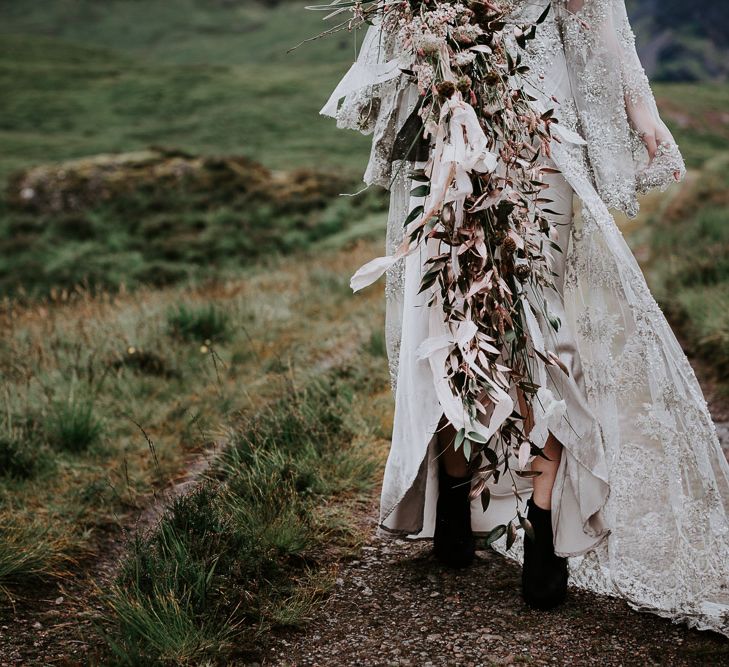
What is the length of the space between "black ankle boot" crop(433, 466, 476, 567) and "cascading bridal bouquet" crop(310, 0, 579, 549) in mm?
358

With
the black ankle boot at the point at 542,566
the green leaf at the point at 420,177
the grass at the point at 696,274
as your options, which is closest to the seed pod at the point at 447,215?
the green leaf at the point at 420,177

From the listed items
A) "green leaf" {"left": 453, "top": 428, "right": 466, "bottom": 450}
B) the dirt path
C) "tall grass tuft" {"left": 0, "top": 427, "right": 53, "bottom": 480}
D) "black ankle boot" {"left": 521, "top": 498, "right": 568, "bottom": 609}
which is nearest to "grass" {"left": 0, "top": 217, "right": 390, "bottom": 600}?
"tall grass tuft" {"left": 0, "top": 427, "right": 53, "bottom": 480}

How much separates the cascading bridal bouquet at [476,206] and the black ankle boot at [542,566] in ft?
0.63

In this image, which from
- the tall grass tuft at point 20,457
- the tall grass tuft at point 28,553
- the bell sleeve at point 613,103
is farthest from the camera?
the tall grass tuft at point 20,457

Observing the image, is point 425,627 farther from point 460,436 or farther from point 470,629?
point 460,436

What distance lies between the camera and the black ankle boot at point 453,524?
263 centimetres

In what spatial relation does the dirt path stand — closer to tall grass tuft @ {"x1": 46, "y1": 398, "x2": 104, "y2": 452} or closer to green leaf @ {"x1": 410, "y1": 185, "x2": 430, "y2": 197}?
green leaf @ {"x1": 410, "y1": 185, "x2": 430, "y2": 197}

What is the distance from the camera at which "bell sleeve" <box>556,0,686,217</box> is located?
2455 mm

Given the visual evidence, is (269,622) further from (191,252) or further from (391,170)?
(191,252)

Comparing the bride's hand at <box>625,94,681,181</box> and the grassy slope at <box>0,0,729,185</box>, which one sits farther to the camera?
the grassy slope at <box>0,0,729,185</box>

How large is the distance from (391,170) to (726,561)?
5.72ft

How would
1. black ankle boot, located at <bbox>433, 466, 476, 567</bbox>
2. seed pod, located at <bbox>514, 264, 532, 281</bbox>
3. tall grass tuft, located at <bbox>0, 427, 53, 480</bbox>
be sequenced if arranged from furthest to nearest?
tall grass tuft, located at <bbox>0, 427, 53, 480</bbox> → black ankle boot, located at <bbox>433, 466, 476, 567</bbox> → seed pod, located at <bbox>514, 264, 532, 281</bbox>

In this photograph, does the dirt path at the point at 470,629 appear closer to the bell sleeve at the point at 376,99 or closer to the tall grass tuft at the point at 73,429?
the bell sleeve at the point at 376,99

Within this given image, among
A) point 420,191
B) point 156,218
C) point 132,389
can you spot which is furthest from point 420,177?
point 156,218
